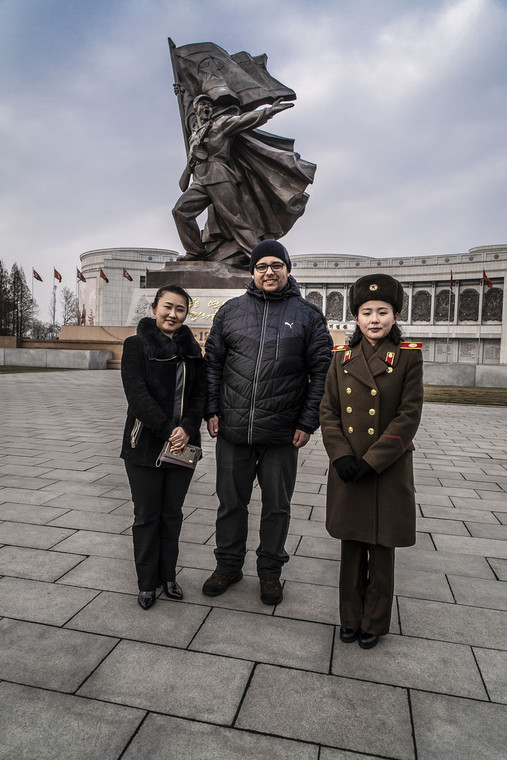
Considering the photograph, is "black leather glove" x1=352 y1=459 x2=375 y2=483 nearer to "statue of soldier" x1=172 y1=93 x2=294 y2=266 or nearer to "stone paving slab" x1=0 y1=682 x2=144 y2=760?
"stone paving slab" x1=0 y1=682 x2=144 y2=760

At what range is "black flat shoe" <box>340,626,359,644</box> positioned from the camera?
2.42 m

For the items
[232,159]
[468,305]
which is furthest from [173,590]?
[468,305]

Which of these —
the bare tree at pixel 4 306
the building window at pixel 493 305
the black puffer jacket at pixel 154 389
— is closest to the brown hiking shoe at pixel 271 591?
the black puffer jacket at pixel 154 389

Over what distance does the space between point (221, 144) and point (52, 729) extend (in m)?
16.8

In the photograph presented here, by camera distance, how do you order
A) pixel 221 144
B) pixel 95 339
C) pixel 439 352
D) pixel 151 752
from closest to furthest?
pixel 151 752, pixel 221 144, pixel 95 339, pixel 439 352

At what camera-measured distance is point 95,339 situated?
75.3 ft

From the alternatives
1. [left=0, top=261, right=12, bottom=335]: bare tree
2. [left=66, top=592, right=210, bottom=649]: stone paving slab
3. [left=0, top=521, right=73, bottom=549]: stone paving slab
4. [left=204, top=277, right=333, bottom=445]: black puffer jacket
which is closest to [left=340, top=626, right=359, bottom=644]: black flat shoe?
[left=66, top=592, right=210, bottom=649]: stone paving slab

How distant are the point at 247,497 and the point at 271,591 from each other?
1.81 ft

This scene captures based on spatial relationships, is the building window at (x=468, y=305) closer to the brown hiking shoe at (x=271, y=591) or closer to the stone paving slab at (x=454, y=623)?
the stone paving slab at (x=454, y=623)

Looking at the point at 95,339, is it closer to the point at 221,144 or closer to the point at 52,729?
the point at 221,144

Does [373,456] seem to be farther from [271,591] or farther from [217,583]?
[217,583]

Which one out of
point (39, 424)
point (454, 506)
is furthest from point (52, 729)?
point (39, 424)

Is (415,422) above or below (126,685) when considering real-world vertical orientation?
above

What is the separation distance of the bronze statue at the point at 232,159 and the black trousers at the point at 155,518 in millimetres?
14719
